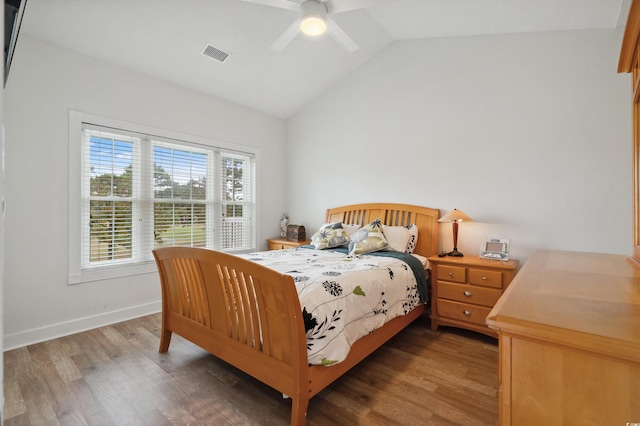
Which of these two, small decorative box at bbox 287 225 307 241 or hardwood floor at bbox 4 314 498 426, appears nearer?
hardwood floor at bbox 4 314 498 426

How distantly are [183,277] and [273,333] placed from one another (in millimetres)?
996

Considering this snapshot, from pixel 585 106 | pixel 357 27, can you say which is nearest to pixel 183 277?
pixel 357 27

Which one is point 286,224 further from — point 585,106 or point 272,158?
point 585,106

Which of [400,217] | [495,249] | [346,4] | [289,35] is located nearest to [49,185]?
[289,35]

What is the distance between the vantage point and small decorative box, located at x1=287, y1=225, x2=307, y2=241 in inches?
177

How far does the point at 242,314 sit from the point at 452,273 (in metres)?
2.03

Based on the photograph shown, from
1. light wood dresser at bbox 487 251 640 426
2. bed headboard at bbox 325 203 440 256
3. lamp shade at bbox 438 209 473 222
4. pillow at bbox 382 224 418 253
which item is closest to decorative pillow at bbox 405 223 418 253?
pillow at bbox 382 224 418 253

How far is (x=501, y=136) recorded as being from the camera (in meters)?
3.08

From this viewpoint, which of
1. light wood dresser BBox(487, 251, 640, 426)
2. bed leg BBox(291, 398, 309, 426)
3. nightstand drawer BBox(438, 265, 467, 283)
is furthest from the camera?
nightstand drawer BBox(438, 265, 467, 283)

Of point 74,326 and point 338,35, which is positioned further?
point 74,326

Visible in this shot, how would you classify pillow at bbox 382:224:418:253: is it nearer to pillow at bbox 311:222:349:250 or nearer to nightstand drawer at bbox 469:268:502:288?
pillow at bbox 311:222:349:250

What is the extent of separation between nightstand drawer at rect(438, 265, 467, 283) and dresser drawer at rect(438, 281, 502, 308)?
0.05m

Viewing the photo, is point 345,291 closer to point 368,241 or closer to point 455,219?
point 368,241

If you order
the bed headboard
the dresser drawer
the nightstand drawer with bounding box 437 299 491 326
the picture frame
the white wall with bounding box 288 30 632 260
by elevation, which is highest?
the white wall with bounding box 288 30 632 260
